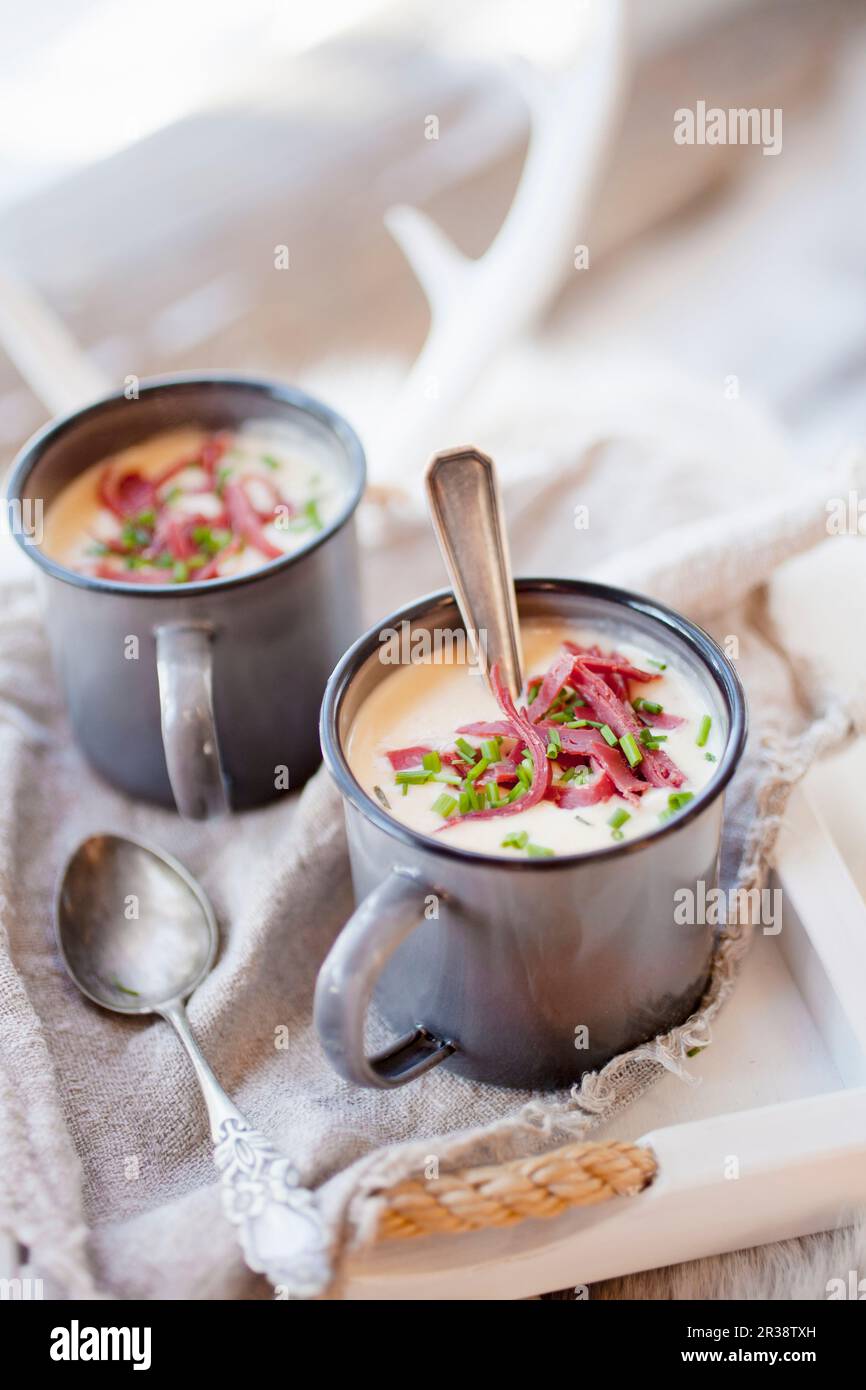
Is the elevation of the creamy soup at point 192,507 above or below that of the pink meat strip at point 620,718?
above

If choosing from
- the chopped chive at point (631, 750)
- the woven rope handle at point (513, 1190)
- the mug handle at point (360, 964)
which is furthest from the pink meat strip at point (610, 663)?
the woven rope handle at point (513, 1190)

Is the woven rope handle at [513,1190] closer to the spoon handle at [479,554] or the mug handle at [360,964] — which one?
the mug handle at [360,964]

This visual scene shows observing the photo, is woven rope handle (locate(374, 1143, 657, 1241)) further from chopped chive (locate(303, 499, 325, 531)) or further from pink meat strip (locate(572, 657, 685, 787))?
chopped chive (locate(303, 499, 325, 531))

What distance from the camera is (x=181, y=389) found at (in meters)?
A: 1.77

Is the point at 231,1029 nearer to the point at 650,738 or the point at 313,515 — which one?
the point at 650,738

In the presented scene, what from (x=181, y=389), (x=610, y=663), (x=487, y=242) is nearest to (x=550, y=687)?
(x=610, y=663)

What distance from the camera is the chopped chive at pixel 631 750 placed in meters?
1.30

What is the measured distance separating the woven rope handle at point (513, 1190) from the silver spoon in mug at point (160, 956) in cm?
8

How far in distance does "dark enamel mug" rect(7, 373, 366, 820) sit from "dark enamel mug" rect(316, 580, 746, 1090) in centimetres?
15

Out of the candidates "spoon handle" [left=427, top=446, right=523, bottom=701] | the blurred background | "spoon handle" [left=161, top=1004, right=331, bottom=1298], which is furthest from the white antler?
"spoon handle" [left=161, top=1004, right=331, bottom=1298]

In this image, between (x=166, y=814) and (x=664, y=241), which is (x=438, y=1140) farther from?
(x=664, y=241)

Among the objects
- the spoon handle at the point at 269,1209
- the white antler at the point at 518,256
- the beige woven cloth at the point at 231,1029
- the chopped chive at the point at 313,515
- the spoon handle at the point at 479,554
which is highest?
the white antler at the point at 518,256

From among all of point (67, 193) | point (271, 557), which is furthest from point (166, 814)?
point (67, 193)
